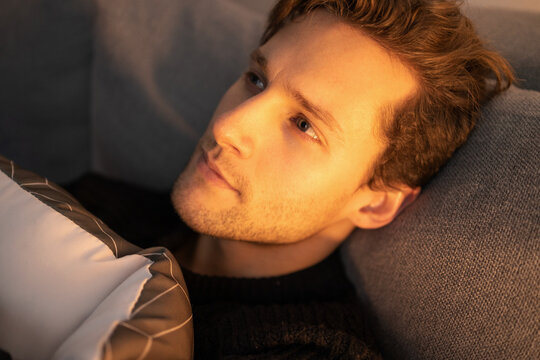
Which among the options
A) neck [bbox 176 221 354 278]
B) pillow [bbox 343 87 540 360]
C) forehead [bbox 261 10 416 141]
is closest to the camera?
pillow [bbox 343 87 540 360]

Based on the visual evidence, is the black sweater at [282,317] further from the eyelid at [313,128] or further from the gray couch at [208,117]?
the eyelid at [313,128]

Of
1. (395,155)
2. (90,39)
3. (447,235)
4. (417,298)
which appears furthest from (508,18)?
(90,39)

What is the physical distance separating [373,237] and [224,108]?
50cm

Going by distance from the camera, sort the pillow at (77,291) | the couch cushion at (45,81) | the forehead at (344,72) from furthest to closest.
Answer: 1. the couch cushion at (45,81)
2. the forehead at (344,72)
3. the pillow at (77,291)

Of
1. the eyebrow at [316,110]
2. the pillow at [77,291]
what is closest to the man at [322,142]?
the eyebrow at [316,110]

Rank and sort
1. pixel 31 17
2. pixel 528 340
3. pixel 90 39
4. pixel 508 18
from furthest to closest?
1. pixel 90 39
2. pixel 31 17
3. pixel 508 18
4. pixel 528 340

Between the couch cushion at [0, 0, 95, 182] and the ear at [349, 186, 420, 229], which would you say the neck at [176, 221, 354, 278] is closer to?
the ear at [349, 186, 420, 229]

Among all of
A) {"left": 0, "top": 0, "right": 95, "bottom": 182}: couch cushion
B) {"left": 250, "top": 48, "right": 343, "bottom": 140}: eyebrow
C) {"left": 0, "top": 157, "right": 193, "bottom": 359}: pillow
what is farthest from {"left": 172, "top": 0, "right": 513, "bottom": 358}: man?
{"left": 0, "top": 0, "right": 95, "bottom": 182}: couch cushion

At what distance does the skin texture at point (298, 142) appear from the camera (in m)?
0.91

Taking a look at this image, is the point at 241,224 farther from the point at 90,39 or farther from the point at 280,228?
the point at 90,39

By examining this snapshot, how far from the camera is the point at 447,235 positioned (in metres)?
0.88

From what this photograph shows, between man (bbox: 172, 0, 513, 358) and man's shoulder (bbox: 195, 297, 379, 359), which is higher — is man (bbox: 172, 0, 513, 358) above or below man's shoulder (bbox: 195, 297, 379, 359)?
above

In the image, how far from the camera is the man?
90 centimetres

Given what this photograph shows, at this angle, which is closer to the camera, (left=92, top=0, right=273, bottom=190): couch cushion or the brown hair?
the brown hair
